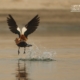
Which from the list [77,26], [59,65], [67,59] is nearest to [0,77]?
[59,65]

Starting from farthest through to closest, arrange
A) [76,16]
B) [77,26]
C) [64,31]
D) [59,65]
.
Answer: [76,16], [77,26], [64,31], [59,65]

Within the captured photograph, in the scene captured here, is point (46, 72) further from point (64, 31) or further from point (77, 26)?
point (77, 26)

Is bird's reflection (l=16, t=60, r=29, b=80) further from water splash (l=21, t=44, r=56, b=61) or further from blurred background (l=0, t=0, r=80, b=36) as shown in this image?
blurred background (l=0, t=0, r=80, b=36)

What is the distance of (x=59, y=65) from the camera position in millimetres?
15344

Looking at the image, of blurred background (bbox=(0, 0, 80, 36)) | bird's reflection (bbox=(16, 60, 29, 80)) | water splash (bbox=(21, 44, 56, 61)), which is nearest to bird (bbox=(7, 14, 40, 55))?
water splash (bbox=(21, 44, 56, 61))

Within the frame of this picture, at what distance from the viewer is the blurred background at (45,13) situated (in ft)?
95.5

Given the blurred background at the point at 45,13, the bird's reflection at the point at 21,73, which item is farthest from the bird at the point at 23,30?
the blurred background at the point at 45,13

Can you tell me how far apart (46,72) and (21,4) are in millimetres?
23960

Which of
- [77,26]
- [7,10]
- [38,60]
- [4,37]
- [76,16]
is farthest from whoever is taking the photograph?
[7,10]

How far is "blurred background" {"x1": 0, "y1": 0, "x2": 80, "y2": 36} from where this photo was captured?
29109 mm

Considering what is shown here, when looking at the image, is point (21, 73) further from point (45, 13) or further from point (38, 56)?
point (45, 13)

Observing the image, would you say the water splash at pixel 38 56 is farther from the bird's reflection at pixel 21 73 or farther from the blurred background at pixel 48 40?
the bird's reflection at pixel 21 73

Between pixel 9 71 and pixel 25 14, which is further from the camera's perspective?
pixel 25 14

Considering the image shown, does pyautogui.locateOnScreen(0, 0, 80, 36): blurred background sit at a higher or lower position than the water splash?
higher
